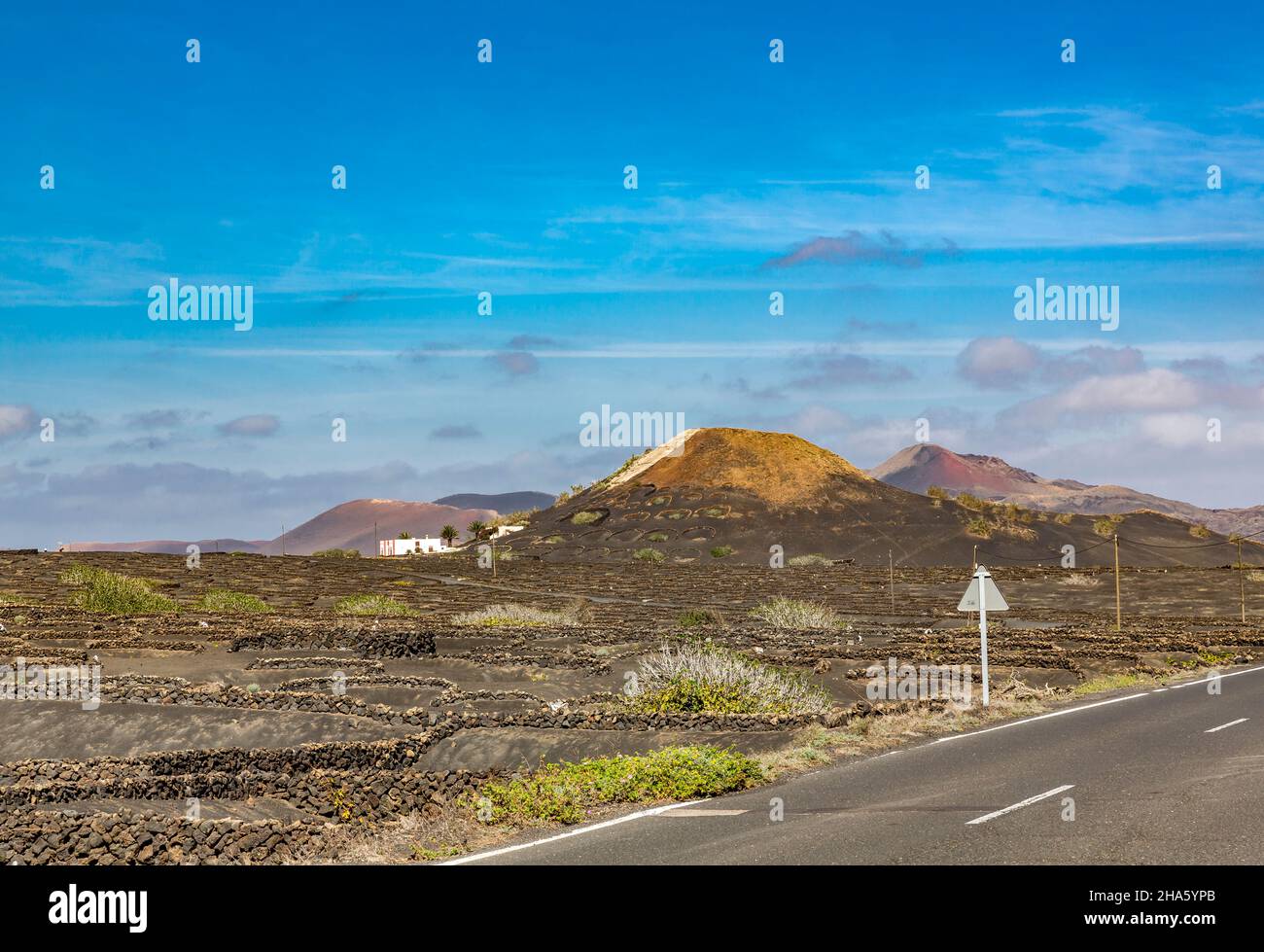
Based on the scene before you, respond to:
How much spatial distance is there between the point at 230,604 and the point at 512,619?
17861 mm

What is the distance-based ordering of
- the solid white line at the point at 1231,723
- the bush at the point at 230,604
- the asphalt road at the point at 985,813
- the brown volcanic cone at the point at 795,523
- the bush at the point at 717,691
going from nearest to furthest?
the asphalt road at the point at 985,813 → the solid white line at the point at 1231,723 → the bush at the point at 717,691 → the bush at the point at 230,604 → the brown volcanic cone at the point at 795,523

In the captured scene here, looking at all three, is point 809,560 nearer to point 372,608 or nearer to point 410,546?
point 410,546

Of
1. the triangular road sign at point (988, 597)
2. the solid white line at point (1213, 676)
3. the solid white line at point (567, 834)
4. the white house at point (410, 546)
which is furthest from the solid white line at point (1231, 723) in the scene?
the white house at point (410, 546)

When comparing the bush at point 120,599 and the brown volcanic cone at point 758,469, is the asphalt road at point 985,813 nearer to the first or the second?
the bush at point 120,599

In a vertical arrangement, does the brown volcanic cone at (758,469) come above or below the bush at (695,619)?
above

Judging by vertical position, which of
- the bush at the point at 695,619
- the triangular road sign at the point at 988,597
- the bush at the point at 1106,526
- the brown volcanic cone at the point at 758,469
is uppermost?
the brown volcanic cone at the point at 758,469

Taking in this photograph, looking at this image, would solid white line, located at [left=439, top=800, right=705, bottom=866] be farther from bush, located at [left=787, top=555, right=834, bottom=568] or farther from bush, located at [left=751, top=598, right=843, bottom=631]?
bush, located at [left=787, top=555, right=834, bottom=568]

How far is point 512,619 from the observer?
5372 cm

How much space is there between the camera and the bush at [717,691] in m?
23.1

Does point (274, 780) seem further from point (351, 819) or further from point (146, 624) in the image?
point (146, 624)

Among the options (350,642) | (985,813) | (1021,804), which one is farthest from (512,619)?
(985,813)

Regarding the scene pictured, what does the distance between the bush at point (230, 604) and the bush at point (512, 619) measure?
1153 cm
